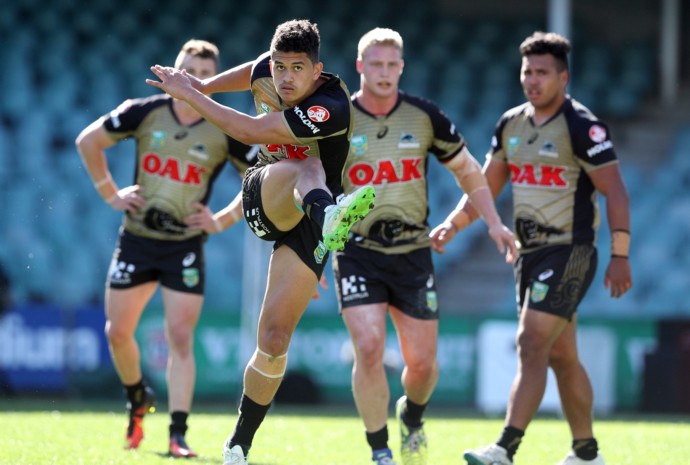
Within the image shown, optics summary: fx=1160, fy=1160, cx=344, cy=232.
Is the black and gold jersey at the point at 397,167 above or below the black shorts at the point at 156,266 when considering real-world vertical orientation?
above

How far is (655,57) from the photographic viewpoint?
1836cm

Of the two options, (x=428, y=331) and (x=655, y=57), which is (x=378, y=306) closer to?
(x=428, y=331)

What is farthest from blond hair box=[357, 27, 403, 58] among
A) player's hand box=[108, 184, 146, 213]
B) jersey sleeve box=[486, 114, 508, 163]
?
player's hand box=[108, 184, 146, 213]

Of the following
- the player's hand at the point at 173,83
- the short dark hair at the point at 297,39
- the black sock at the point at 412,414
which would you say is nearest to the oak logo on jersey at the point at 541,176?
the black sock at the point at 412,414

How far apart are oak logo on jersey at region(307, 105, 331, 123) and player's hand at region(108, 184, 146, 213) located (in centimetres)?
266

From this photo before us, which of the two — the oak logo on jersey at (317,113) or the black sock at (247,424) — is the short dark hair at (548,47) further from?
the black sock at (247,424)

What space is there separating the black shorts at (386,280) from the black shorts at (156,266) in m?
1.31

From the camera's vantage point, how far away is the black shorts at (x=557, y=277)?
22.2 feet

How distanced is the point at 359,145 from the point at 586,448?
89.3 inches

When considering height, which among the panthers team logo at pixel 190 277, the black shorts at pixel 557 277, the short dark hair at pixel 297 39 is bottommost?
the panthers team logo at pixel 190 277

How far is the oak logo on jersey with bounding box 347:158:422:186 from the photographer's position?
6980 millimetres

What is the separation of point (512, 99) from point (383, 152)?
34.5 feet

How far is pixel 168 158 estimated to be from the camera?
7.93 meters

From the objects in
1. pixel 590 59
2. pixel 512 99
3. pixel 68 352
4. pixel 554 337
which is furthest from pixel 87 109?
pixel 554 337
